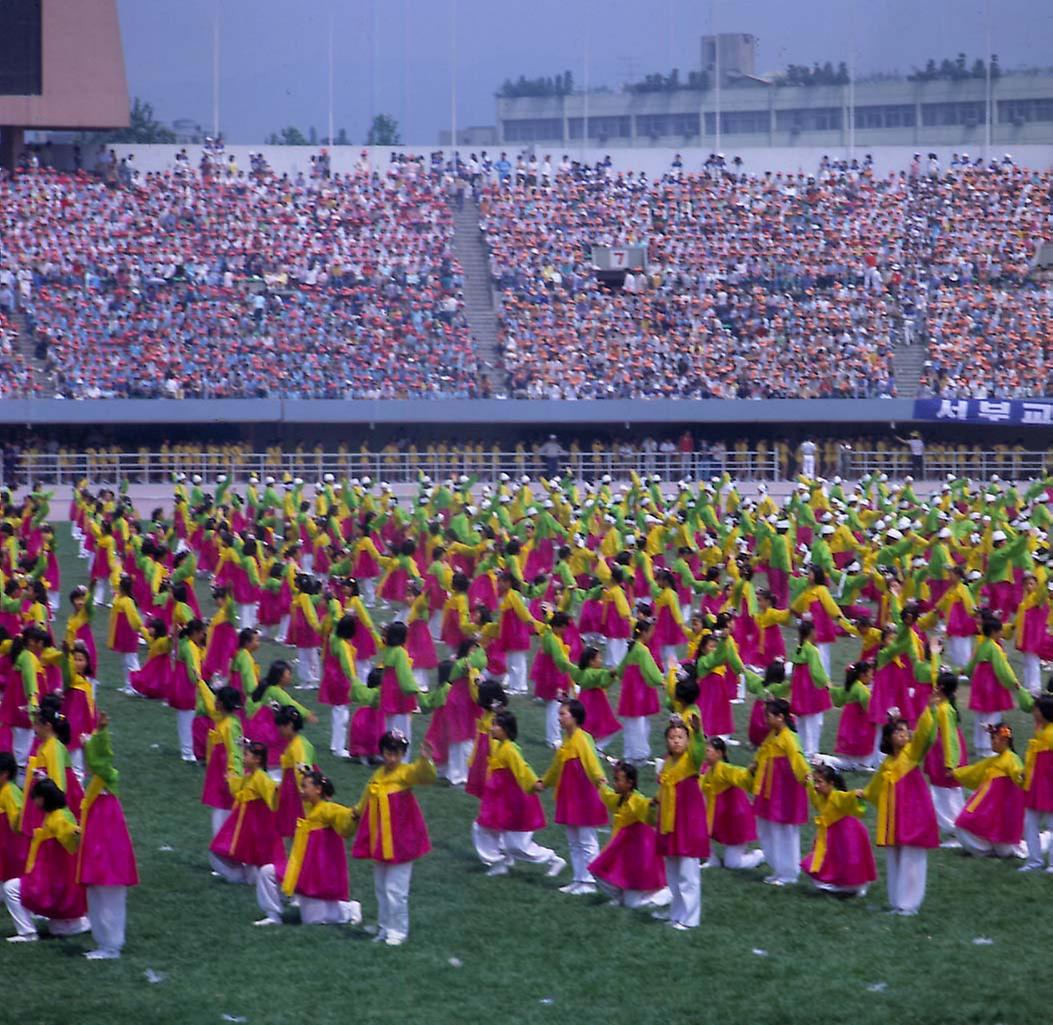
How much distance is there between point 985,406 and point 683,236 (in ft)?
30.3

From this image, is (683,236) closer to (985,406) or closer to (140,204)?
(985,406)

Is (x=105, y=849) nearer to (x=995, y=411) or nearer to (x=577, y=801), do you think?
(x=577, y=801)

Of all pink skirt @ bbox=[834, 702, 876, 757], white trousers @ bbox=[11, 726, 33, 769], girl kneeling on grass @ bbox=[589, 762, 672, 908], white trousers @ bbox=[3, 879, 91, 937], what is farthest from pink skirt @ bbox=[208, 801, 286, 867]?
pink skirt @ bbox=[834, 702, 876, 757]

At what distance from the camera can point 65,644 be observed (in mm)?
12836

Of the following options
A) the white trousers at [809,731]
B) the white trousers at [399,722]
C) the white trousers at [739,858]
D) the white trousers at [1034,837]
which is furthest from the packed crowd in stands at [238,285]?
the white trousers at [1034,837]

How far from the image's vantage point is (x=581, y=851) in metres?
10.4

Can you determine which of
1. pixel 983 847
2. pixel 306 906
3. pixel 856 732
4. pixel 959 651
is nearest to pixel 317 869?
pixel 306 906

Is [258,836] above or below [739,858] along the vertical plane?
above

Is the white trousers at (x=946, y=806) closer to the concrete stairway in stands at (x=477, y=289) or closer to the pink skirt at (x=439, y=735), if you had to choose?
the pink skirt at (x=439, y=735)

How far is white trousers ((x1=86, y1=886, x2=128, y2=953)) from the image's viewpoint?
9.09 meters

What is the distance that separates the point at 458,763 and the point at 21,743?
10.9ft

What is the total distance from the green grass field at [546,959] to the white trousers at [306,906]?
0.09 metres

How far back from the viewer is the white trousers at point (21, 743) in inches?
529

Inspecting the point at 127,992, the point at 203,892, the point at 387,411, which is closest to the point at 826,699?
the point at 203,892
